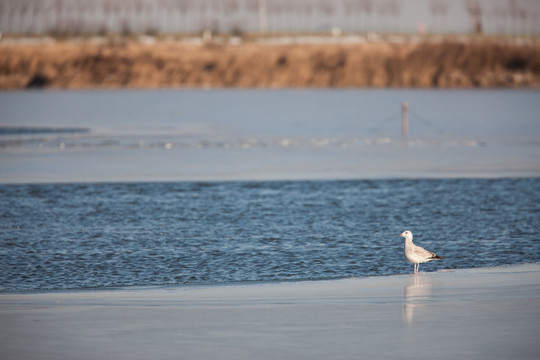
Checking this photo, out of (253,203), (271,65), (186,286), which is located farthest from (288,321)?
(271,65)

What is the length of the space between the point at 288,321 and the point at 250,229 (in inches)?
295

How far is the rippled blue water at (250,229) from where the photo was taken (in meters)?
12.9

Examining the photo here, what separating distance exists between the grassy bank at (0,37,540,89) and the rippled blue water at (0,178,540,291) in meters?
97.9

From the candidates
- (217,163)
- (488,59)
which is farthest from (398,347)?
(488,59)

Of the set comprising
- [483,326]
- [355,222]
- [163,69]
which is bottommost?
[163,69]

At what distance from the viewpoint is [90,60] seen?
134375 mm

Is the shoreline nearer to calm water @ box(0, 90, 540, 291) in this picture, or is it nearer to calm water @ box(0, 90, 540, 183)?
calm water @ box(0, 90, 540, 291)

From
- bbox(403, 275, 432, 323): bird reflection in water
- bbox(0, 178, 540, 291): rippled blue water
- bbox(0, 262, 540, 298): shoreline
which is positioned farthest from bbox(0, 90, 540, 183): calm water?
bbox(403, 275, 432, 323): bird reflection in water

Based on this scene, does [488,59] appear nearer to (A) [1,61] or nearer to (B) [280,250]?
(A) [1,61]

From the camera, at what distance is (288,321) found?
30.0 feet

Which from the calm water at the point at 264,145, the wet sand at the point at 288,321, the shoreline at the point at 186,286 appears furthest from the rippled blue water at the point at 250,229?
the calm water at the point at 264,145

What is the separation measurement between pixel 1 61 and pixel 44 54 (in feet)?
19.5

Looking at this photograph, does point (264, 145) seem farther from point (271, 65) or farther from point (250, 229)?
point (271, 65)

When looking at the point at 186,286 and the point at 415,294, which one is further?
the point at 186,286
